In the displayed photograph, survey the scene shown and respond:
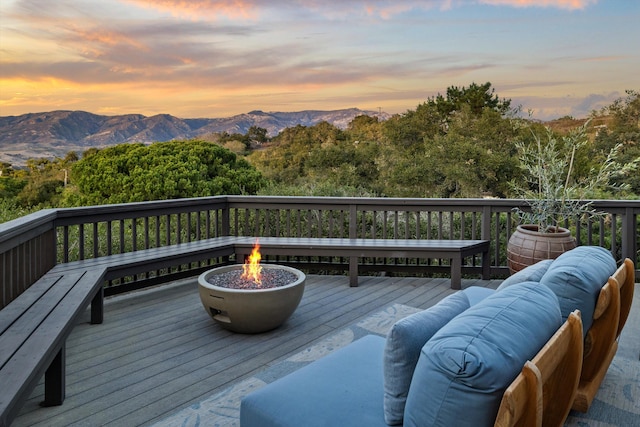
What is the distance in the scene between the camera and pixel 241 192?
10430 millimetres

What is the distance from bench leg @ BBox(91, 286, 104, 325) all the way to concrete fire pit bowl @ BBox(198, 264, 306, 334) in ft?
2.76

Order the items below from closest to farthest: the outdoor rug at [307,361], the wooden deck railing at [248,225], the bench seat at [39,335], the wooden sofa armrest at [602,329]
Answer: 1. the bench seat at [39,335]
2. the wooden sofa armrest at [602,329]
3. the outdoor rug at [307,361]
4. the wooden deck railing at [248,225]

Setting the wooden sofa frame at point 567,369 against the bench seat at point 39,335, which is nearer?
the wooden sofa frame at point 567,369

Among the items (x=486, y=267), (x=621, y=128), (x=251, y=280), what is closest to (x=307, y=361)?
(x=251, y=280)

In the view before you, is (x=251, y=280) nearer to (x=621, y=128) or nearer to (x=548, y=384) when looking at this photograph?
(x=548, y=384)

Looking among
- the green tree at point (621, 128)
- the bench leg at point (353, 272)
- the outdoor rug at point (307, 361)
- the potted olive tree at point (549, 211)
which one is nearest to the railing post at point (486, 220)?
the potted olive tree at point (549, 211)

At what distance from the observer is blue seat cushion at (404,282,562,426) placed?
3.83 feet

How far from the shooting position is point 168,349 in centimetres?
322

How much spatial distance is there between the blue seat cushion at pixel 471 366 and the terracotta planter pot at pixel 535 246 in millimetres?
2969

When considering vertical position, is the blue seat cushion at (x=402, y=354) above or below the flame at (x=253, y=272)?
above

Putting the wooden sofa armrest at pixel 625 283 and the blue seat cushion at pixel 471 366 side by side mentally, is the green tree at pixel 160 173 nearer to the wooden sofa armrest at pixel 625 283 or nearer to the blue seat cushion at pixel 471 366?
the wooden sofa armrest at pixel 625 283

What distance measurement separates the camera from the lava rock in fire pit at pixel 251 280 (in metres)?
3.46

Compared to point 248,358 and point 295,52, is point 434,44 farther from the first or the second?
point 248,358

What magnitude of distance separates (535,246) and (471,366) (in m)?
3.35
